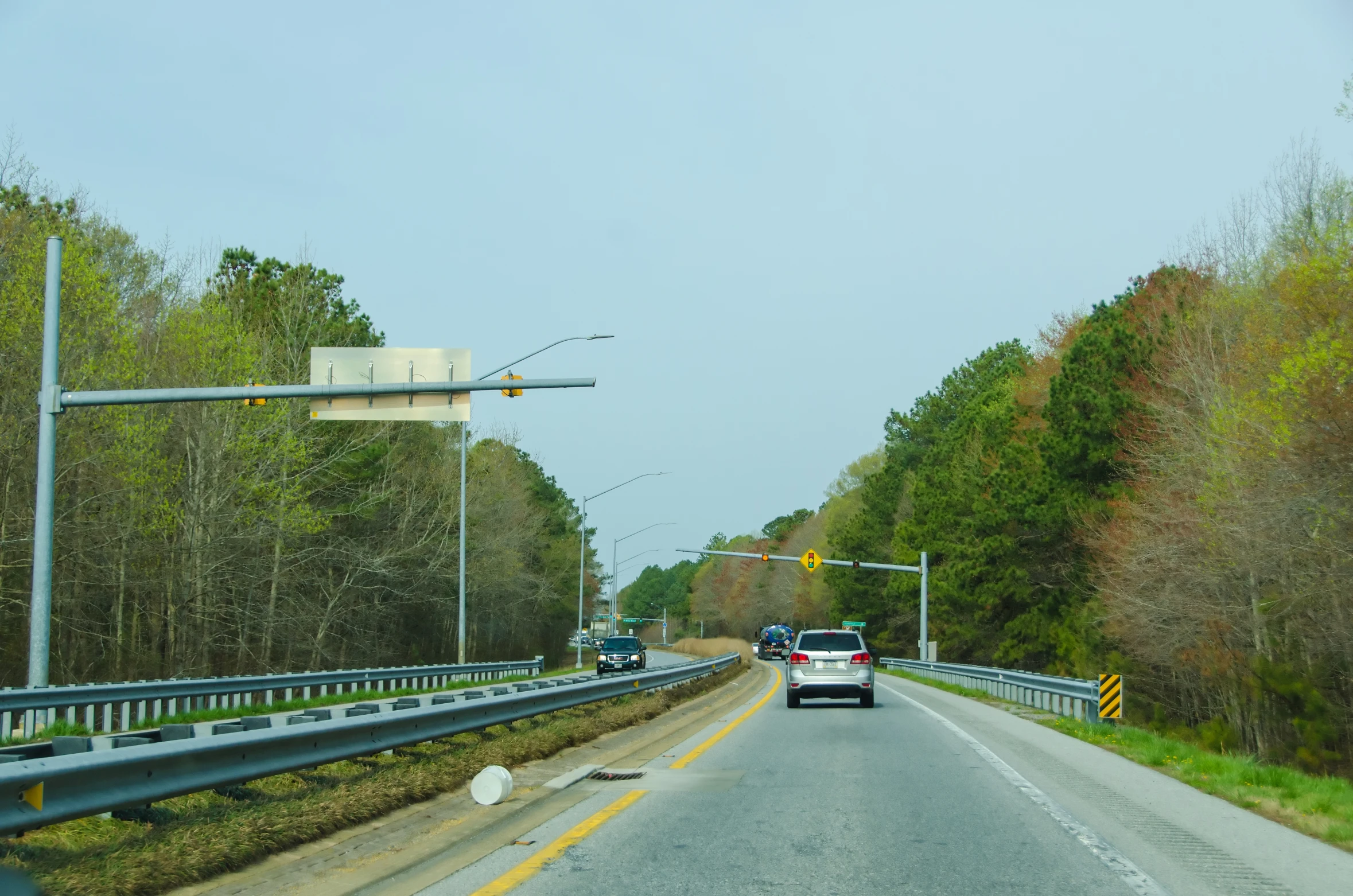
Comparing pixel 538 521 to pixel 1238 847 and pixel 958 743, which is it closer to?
pixel 958 743

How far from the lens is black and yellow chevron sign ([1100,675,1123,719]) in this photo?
75.3ft

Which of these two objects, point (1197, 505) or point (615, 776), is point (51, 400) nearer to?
point (615, 776)

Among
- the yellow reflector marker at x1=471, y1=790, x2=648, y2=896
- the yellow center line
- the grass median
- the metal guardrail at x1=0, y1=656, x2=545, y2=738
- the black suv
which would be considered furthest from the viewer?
the black suv

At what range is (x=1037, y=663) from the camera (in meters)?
61.5

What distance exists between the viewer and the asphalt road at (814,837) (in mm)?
7727

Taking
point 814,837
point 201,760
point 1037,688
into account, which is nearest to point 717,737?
point 814,837

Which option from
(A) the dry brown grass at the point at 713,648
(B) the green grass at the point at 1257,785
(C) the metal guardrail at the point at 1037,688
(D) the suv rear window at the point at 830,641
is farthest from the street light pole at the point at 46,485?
(A) the dry brown grass at the point at 713,648

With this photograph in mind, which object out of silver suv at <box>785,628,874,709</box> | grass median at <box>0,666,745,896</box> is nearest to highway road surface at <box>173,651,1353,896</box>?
grass median at <box>0,666,745,896</box>

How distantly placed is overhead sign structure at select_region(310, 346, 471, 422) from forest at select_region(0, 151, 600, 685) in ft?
33.7

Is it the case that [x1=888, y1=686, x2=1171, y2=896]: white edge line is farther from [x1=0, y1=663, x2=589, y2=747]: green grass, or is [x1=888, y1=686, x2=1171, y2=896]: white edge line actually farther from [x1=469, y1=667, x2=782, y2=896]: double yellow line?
[x1=0, y1=663, x2=589, y2=747]: green grass

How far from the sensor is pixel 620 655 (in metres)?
48.8

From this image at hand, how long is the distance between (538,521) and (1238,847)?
236 ft

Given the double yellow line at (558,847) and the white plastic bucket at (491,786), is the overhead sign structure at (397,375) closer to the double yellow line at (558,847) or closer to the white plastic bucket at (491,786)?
the double yellow line at (558,847)

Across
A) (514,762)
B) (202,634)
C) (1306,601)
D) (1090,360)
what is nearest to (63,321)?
(202,634)
